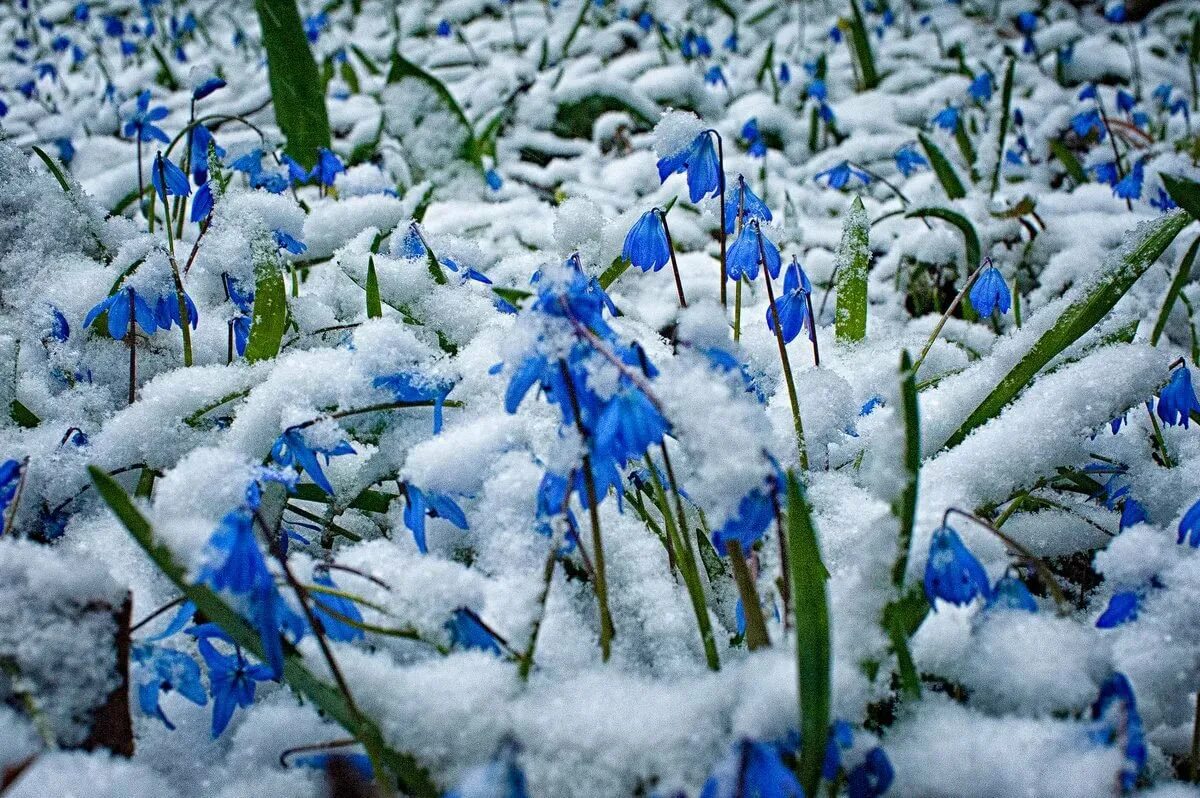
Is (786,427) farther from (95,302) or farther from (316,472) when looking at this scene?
(95,302)

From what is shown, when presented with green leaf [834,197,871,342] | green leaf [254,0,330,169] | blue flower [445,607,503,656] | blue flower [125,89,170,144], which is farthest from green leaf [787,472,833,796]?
green leaf [254,0,330,169]

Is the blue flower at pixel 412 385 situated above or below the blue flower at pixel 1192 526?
above

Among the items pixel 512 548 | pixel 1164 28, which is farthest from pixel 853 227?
pixel 1164 28

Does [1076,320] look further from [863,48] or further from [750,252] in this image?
[863,48]

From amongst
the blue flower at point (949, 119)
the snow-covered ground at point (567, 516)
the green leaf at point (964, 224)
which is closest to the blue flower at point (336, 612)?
the snow-covered ground at point (567, 516)

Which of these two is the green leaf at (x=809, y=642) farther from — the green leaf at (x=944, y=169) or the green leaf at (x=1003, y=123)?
the green leaf at (x=1003, y=123)

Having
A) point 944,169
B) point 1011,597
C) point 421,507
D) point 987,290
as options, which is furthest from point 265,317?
point 944,169
